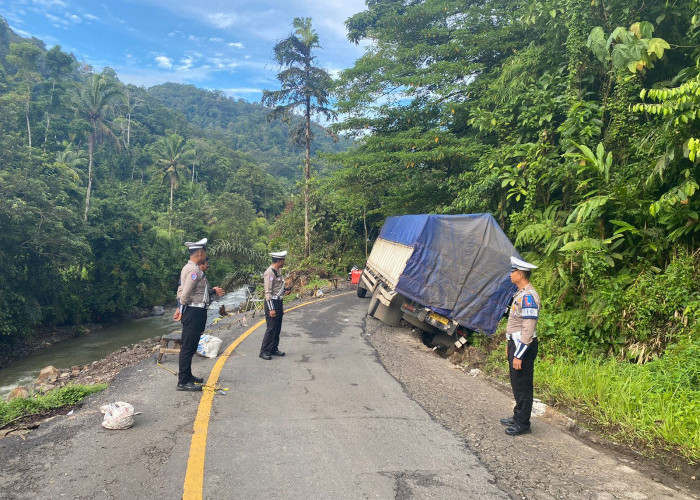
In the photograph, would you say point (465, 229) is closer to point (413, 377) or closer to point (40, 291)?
point (413, 377)

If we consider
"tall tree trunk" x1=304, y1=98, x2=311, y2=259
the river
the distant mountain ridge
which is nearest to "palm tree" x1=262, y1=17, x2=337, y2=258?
"tall tree trunk" x1=304, y1=98, x2=311, y2=259

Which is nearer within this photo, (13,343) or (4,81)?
(13,343)

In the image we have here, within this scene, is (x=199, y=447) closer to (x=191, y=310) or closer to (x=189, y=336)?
(x=189, y=336)

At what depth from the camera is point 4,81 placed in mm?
47438

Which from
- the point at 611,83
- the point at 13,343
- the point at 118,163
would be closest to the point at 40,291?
the point at 13,343

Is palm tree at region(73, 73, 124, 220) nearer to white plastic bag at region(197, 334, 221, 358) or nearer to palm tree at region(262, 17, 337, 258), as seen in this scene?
palm tree at region(262, 17, 337, 258)

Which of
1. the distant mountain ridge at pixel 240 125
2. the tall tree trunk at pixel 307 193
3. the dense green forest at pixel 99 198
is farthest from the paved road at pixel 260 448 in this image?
the distant mountain ridge at pixel 240 125

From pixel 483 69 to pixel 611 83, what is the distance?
6.76 metres

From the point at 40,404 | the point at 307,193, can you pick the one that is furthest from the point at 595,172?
the point at 307,193

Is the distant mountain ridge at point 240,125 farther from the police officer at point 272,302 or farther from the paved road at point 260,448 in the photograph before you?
the paved road at point 260,448

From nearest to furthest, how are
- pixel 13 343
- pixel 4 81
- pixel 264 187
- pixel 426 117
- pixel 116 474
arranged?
1. pixel 116 474
2. pixel 426 117
3. pixel 13 343
4. pixel 4 81
5. pixel 264 187

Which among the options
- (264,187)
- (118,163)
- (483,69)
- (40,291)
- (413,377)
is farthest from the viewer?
(264,187)

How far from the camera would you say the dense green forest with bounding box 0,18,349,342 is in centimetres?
1955

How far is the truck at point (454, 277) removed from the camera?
8.12m
